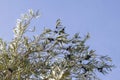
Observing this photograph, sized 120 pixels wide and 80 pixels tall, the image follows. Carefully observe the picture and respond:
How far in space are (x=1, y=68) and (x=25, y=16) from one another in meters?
2.93

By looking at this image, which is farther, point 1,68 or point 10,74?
point 1,68

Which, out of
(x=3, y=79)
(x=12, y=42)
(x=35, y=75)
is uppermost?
(x=12, y=42)

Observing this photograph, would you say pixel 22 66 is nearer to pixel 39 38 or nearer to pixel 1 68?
pixel 1 68

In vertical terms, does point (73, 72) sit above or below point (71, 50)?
below

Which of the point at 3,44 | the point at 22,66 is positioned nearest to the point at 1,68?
the point at 22,66

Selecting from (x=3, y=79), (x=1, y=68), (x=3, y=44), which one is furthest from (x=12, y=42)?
(x=3, y=79)

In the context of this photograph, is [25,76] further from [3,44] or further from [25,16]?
[25,16]

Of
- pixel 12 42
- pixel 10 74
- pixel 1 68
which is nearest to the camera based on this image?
pixel 10 74

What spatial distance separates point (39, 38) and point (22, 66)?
1745 millimetres

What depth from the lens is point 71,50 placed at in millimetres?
12711

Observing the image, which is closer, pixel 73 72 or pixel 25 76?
pixel 25 76

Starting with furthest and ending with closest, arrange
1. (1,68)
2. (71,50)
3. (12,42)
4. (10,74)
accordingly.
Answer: (71,50), (12,42), (1,68), (10,74)

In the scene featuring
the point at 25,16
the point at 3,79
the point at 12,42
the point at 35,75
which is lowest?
the point at 3,79

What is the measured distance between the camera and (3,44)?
39.2 feet
